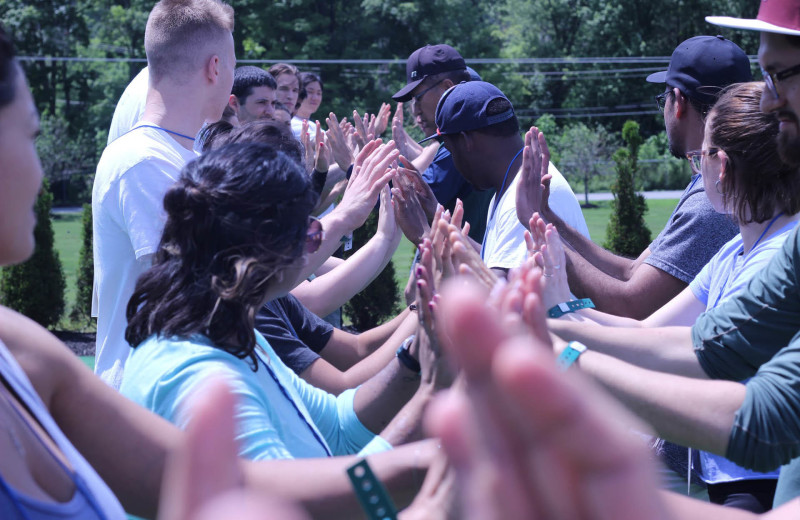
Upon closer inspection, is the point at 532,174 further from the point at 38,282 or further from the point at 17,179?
the point at 38,282

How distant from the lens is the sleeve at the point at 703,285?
2979mm

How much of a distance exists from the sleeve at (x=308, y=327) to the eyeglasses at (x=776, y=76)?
1.92 m

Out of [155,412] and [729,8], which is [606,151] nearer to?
[729,8]

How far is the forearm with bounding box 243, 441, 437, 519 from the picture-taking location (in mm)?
1712

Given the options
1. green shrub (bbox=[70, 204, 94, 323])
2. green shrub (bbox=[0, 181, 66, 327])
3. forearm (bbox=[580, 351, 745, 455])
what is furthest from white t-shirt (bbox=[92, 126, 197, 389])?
green shrub (bbox=[70, 204, 94, 323])

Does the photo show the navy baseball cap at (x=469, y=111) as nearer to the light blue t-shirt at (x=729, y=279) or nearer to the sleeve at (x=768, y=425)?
the light blue t-shirt at (x=729, y=279)

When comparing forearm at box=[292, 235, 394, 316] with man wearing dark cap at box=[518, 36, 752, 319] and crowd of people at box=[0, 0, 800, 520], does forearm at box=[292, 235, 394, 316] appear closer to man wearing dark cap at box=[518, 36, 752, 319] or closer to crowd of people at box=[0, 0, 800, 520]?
crowd of people at box=[0, 0, 800, 520]

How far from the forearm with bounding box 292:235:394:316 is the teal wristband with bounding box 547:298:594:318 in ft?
4.35

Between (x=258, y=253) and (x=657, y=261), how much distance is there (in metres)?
1.99

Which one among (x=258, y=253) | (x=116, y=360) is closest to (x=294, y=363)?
(x=116, y=360)

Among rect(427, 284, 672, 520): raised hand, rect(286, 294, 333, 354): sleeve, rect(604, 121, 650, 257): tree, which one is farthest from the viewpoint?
rect(604, 121, 650, 257): tree

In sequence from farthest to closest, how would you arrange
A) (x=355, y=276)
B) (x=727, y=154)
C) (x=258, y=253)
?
1. (x=355, y=276)
2. (x=727, y=154)
3. (x=258, y=253)

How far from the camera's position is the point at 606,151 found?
4009cm

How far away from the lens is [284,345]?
2.88 meters
